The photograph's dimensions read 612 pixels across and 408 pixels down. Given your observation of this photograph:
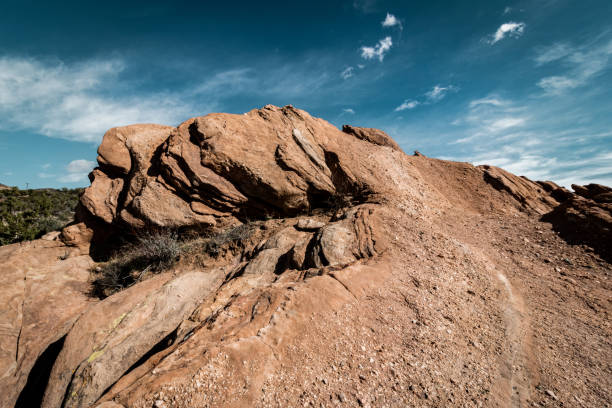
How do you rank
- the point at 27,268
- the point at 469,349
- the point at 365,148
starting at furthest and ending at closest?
1. the point at 365,148
2. the point at 27,268
3. the point at 469,349

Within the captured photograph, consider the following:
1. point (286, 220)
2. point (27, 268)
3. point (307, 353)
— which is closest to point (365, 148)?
point (286, 220)

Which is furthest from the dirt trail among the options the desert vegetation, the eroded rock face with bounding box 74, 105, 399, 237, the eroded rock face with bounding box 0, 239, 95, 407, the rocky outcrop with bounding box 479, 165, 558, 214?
the eroded rock face with bounding box 0, 239, 95, 407

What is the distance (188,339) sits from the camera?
3752 millimetres

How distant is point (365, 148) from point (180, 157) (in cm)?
850

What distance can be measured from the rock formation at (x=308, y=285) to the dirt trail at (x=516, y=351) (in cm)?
3

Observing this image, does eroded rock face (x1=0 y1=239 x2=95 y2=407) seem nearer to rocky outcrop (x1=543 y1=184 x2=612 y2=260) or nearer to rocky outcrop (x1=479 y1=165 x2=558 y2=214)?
rocky outcrop (x1=543 y1=184 x2=612 y2=260)

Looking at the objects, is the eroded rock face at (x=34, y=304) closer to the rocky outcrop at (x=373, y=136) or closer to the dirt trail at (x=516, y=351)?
the dirt trail at (x=516, y=351)

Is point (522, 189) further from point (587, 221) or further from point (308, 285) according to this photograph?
point (308, 285)

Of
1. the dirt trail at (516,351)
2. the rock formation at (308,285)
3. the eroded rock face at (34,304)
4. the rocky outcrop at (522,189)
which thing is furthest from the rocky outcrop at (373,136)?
the eroded rock face at (34,304)

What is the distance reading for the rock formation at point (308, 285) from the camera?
3406mm

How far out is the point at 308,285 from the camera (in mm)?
4645

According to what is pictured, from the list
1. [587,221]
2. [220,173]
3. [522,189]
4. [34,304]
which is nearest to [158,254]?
[220,173]

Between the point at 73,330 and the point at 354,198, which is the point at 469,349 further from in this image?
the point at 73,330

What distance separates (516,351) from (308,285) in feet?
12.7
